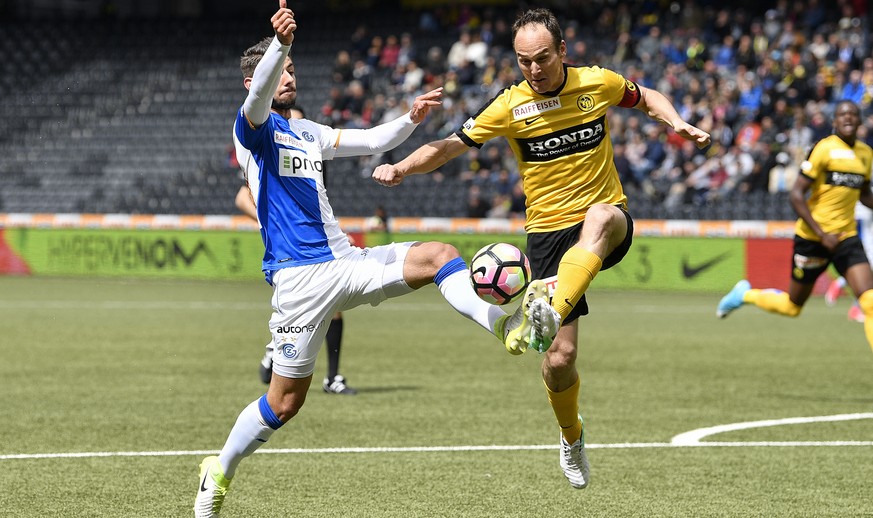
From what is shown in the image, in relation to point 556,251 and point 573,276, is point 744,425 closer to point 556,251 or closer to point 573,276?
point 556,251

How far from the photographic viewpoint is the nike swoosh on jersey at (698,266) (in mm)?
23188

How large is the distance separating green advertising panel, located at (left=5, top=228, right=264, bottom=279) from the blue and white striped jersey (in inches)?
807

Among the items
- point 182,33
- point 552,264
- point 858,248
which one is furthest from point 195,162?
point 552,264

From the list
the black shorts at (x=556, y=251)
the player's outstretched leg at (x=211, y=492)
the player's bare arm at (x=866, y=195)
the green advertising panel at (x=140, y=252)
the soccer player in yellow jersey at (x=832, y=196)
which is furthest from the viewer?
the green advertising panel at (x=140, y=252)

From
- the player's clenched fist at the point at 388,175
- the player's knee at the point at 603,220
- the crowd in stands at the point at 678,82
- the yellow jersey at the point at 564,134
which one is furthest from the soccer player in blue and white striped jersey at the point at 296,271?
the crowd in stands at the point at 678,82

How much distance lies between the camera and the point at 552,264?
693cm

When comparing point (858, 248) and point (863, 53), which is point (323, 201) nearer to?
point (858, 248)

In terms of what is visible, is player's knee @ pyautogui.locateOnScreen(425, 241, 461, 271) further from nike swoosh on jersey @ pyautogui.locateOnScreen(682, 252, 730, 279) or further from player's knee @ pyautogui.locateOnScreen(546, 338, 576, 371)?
nike swoosh on jersey @ pyautogui.locateOnScreen(682, 252, 730, 279)

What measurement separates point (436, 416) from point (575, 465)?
2.95m

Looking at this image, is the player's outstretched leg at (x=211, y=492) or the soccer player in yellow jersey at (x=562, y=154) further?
the soccer player in yellow jersey at (x=562, y=154)

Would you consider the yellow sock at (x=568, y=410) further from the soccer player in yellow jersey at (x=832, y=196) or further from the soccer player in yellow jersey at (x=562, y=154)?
the soccer player in yellow jersey at (x=832, y=196)

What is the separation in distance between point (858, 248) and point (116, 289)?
1695 centimetres

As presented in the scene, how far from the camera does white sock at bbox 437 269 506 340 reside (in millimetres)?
A: 5598

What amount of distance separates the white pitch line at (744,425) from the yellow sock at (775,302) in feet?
7.36
